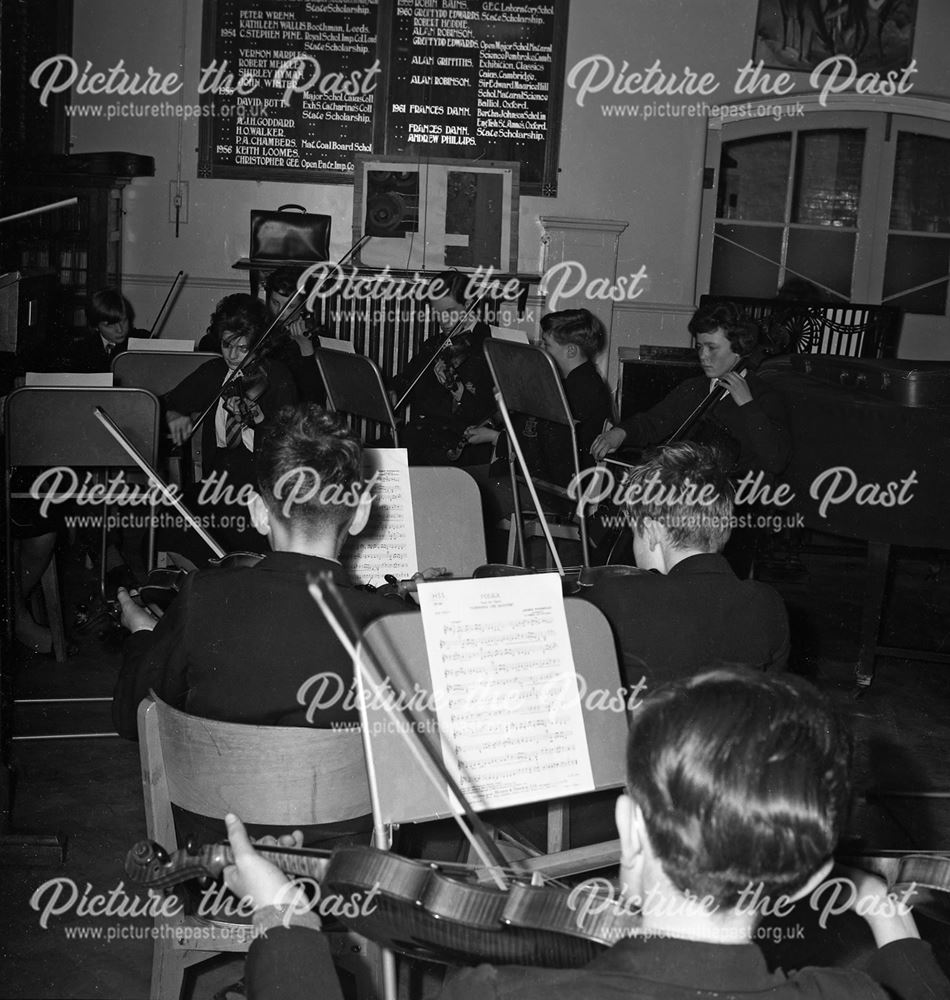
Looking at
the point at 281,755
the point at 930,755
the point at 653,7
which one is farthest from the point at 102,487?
the point at 653,7

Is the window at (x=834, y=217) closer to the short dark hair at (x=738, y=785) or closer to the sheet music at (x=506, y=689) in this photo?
the sheet music at (x=506, y=689)

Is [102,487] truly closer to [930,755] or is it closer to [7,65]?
[930,755]

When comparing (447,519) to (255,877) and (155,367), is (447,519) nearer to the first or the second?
(255,877)

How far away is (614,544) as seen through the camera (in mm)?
3535

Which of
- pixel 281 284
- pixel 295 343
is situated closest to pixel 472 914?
pixel 295 343

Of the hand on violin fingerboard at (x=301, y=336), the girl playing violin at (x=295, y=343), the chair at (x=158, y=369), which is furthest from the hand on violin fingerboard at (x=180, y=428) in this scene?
the hand on violin fingerboard at (x=301, y=336)

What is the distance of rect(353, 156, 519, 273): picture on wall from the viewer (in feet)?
19.6

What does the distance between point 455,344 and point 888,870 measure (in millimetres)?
3693

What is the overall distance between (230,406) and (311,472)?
75.6 inches

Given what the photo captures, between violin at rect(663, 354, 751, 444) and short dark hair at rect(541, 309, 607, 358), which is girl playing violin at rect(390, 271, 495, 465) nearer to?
short dark hair at rect(541, 309, 607, 358)

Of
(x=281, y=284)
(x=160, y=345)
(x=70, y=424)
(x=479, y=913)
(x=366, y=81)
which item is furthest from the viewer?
(x=366, y=81)

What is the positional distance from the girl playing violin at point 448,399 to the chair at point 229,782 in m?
3.03

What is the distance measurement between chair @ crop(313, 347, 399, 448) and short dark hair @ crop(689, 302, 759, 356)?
3.21ft

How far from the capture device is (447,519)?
2.47 m
